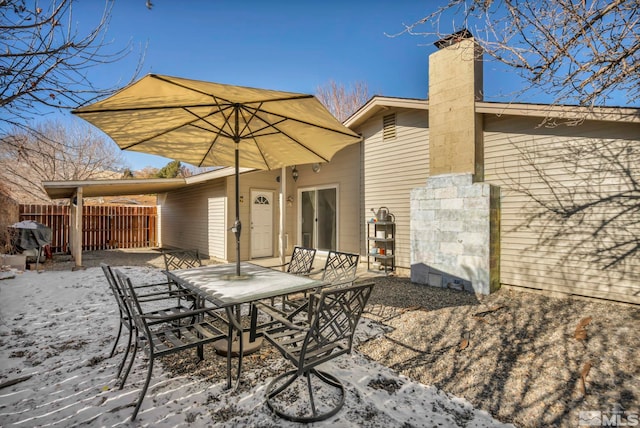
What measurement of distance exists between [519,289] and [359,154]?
4667mm

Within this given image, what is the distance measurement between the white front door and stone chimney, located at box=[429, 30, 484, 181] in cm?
511

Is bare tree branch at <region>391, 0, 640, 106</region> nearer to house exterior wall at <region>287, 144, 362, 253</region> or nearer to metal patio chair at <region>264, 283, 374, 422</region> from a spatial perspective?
metal patio chair at <region>264, 283, 374, 422</region>

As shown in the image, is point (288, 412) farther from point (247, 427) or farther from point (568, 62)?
point (568, 62)

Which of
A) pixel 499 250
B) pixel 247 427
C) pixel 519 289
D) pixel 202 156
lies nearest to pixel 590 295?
pixel 519 289

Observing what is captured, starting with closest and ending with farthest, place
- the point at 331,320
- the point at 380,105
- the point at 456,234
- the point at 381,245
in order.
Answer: the point at 331,320
the point at 456,234
the point at 380,105
the point at 381,245

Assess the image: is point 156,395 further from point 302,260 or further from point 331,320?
point 302,260

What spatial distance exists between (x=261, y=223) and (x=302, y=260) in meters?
4.87

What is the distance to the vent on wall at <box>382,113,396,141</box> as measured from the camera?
7.10 meters

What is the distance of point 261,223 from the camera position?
902 cm

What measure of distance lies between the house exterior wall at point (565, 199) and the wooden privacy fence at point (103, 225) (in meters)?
14.2

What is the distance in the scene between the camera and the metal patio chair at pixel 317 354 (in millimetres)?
2016
